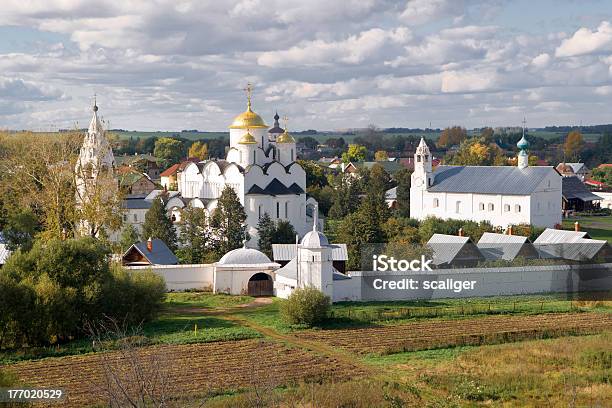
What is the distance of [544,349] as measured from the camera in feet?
64.7

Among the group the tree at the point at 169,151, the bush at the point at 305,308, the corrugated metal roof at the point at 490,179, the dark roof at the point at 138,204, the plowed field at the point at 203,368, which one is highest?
the tree at the point at 169,151

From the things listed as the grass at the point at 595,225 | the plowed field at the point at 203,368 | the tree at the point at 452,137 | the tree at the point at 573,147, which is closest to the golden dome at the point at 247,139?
the grass at the point at 595,225

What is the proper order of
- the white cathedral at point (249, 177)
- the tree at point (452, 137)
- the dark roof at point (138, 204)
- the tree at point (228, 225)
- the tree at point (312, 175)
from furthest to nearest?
the tree at point (452, 137), the tree at point (312, 175), the dark roof at point (138, 204), the white cathedral at point (249, 177), the tree at point (228, 225)

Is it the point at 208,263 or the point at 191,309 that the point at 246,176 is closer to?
the point at 208,263

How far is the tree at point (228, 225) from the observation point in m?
31.2

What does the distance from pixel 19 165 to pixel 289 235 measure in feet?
34.5

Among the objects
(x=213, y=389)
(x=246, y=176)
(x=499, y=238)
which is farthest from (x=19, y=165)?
(x=213, y=389)

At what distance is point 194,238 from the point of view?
30.8 meters

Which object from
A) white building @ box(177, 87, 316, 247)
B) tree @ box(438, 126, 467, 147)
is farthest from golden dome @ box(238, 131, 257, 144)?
tree @ box(438, 126, 467, 147)

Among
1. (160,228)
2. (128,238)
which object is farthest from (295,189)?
(128,238)

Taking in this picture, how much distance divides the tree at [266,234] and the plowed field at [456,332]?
32.0 ft

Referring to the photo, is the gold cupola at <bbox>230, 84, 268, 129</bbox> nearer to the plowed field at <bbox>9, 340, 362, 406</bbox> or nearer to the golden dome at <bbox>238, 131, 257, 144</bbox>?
the golden dome at <bbox>238, 131, 257, 144</bbox>

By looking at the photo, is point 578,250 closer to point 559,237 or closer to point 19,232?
point 559,237

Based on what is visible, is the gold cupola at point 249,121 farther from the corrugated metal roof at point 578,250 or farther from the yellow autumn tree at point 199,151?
the yellow autumn tree at point 199,151
